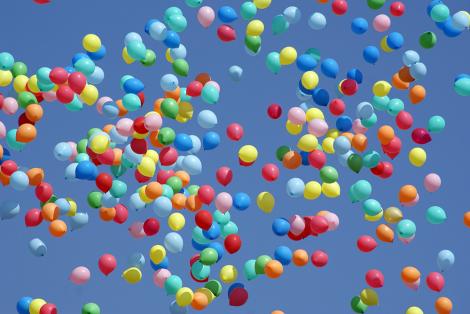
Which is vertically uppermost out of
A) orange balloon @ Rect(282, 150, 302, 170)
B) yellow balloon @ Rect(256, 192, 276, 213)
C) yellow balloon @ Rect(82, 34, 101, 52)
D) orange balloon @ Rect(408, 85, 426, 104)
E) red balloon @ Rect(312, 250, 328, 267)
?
yellow balloon @ Rect(82, 34, 101, 52)

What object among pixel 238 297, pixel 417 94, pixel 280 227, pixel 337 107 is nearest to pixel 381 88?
pixel 417 94

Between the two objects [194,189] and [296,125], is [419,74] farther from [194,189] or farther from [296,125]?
[194,189]

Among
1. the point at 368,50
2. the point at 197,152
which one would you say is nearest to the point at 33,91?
the point at 197,152

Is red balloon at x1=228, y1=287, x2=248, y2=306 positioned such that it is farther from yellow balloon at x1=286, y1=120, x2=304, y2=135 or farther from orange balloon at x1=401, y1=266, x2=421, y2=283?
yellow balloon at x1=286, y1=120, x2=304, y2=135

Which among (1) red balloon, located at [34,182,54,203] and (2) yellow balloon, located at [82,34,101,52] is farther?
(2) yellow balloon, located at [82,34,101,52]

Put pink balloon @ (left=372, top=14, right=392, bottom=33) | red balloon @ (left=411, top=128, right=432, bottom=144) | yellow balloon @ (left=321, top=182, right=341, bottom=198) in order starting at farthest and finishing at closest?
1. pink balloon @ (left=372, top=14, right=392, bottom=33)
2. red balloon @ (left=411, top=128, right=432, bottom=144)
3. yellow balloon @ (left=321, top=182, right=341, bottom=198)

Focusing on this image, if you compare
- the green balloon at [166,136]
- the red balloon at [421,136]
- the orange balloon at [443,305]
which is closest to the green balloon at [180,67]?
the green balloon at [166,136]

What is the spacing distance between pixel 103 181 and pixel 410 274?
291 centimetres

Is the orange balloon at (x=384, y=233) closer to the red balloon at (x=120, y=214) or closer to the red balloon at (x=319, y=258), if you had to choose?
the red balloon at (x=319, y=258)

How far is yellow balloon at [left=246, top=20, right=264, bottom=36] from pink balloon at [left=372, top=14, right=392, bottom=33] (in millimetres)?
1109

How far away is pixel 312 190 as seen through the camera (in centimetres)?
1022

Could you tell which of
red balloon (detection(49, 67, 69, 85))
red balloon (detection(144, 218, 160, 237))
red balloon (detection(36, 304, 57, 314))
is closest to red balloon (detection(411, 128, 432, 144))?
red balloon (detection(144, 218, 160, 237))

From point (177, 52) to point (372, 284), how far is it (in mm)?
2841

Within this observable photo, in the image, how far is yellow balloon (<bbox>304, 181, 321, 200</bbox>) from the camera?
1022cm
